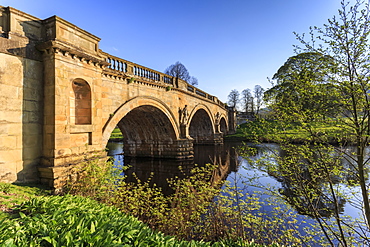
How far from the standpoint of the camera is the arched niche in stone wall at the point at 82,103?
7.11m

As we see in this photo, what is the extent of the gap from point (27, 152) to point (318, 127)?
7.46 m

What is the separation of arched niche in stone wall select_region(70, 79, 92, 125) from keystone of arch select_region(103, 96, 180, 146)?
167 cm

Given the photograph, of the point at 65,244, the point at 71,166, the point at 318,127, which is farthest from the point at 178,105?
the point at 65,244

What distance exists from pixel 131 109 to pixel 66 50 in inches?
196

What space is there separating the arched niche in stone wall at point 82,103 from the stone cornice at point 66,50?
93 cm

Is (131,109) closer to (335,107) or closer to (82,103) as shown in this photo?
(82,103)

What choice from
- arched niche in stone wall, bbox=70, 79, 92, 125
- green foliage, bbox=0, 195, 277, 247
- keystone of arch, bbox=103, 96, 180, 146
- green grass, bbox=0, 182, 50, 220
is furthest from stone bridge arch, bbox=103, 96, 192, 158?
green foliage, bbox=0, 195, 277, 247

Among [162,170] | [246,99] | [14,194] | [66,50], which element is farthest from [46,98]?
[246,99]

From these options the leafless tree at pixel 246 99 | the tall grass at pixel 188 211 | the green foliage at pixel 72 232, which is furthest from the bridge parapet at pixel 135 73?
the leafless tree at pixel 246 99

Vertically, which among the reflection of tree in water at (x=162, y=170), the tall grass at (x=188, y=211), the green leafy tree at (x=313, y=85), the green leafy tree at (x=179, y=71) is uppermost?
the green leafy tree at (x=179, y=71)

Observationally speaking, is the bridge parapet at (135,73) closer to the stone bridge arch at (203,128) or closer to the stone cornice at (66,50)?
the stone cornice at (66,50)

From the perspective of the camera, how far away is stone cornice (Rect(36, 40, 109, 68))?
5.71m

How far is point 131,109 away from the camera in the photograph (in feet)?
35.2

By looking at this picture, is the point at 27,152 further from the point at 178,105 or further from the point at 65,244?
the point at 178,105
